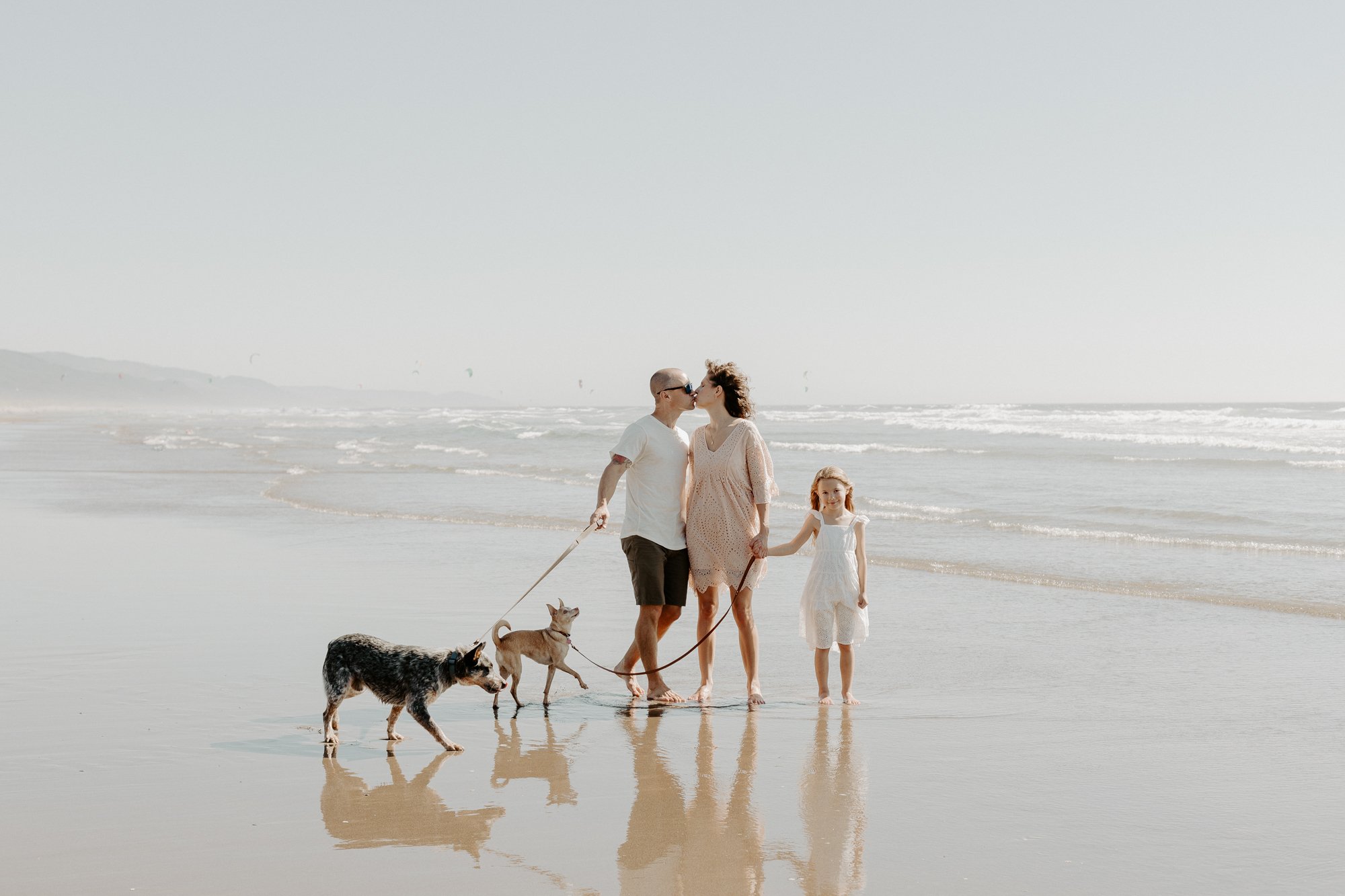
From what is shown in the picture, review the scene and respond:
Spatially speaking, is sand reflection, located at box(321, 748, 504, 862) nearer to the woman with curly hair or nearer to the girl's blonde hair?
the woman with curly hair

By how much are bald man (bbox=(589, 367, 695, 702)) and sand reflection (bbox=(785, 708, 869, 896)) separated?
3.54 ft

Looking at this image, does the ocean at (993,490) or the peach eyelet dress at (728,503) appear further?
the ocean at (993,490)

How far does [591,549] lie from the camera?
455 inches

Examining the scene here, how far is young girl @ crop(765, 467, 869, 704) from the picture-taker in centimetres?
573

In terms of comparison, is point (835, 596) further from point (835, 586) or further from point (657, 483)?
point (657, 483)

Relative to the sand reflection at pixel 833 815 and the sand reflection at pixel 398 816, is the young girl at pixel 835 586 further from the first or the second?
the sand reflection at pixel 398 816

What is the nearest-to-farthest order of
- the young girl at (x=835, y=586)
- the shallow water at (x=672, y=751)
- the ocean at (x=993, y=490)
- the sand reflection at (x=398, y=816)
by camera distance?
the shallow water at (x=672, y=751)
the sand reflection at (x=398, y=816)
the young girl at (x=835, y=586)
the ocean at (x=993, y=490)

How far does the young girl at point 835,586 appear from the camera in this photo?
5.73m

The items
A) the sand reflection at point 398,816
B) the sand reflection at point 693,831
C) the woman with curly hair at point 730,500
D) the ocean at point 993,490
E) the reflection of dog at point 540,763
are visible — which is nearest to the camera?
the sand reflection at point 693,831

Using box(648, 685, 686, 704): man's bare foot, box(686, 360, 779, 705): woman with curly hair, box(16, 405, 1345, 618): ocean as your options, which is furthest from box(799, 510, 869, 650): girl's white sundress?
box(16, 405, 1345, 618): ocean

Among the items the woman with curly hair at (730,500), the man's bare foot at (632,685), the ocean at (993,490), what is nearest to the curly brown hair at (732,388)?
the woman with curly hair at (730,500)

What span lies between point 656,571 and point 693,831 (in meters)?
2.03

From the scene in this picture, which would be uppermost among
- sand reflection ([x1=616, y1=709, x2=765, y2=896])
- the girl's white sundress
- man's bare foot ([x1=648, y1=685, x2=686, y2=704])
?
the girl's white sundress

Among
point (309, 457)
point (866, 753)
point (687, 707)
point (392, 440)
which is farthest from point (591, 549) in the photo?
point (392, 440)
